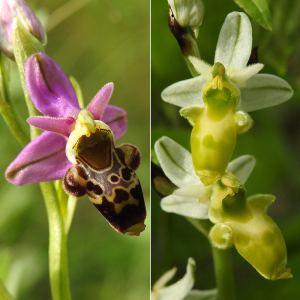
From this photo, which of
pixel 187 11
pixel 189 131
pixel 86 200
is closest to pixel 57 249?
pixel 189 131

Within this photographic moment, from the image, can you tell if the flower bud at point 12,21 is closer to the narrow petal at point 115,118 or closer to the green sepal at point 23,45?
the green sepal at point 23,45

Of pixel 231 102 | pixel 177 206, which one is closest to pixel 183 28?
pixel 231 102

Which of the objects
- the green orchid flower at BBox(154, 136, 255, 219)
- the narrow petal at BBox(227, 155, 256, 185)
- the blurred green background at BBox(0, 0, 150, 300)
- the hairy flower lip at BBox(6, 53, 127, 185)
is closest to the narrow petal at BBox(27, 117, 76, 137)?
the hairy flower lip at BBox(6, 53, 127, 185)

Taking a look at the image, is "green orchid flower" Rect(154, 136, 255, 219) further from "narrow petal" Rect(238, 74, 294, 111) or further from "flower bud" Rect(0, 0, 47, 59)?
"flower bud" Rect(0, 0, 47, 59)

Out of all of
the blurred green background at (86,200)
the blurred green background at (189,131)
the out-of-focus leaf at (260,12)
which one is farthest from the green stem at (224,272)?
the blurred green background at (86,200)

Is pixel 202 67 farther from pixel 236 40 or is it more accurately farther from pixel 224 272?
pixel 224 272

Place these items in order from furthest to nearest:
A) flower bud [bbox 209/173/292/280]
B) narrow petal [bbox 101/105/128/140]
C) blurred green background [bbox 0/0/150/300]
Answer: blurred green background [bbox 0/0/150/300], narrow petal [bbox 101/105/128/140], flower bud [bbox 209/173/292/280]
